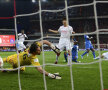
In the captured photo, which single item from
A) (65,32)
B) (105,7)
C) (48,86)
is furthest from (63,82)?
(105,7)

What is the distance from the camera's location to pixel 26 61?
14.1 feet

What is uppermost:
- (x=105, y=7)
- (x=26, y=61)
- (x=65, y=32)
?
(x=105, y=7)

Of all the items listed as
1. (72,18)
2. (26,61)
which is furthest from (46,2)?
(26,61)

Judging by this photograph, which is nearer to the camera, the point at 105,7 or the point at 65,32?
the point at 65,32

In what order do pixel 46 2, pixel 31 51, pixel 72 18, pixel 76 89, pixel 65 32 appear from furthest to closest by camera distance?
1. pixel 72 18
2. pixel 46 2
3. pixel 65 32
4. pixel 31 51
5. pixel 76 89

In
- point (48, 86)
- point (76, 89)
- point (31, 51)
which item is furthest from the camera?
point (31, 51)

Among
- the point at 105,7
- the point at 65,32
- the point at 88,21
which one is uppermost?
the point at 105,7

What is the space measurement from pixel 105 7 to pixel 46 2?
6.54 meters

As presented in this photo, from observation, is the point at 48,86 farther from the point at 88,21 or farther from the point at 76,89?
the point at 88,21

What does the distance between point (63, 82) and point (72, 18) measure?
17.3 m

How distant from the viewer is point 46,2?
18.9 metres

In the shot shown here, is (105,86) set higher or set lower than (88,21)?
lower

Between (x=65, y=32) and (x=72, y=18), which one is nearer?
(x=65, y=32)

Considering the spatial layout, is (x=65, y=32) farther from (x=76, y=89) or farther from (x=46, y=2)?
(x=46, y=2)
